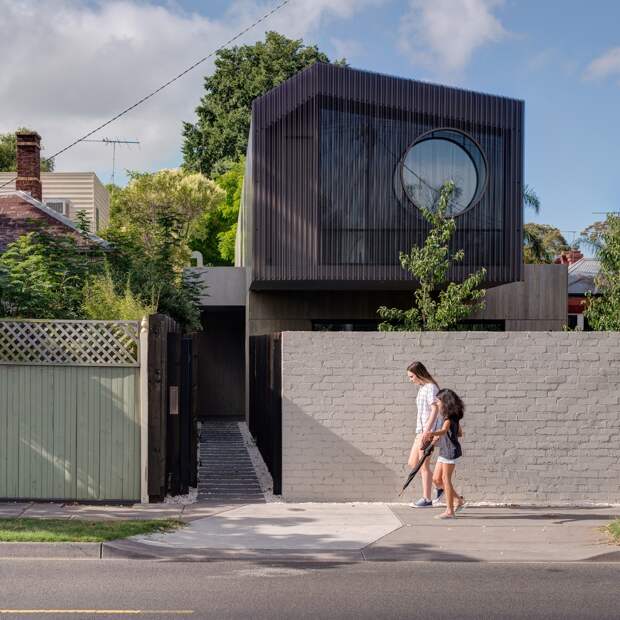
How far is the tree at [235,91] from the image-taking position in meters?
53.3

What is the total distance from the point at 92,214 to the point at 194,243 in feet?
49.5

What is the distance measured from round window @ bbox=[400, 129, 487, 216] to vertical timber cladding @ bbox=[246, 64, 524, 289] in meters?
0.15

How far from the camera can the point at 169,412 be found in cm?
1240

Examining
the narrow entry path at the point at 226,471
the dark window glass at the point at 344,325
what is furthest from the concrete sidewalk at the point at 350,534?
the dark window glass at the point at 344,325

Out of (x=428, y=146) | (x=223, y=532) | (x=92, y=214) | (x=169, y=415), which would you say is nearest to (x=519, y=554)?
(x=223, y=532)

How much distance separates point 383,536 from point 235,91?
46.8m

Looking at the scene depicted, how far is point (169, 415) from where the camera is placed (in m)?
12.4

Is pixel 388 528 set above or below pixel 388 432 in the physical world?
below

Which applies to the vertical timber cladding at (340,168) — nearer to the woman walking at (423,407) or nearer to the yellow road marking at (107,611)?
the woman walking at (423,407)

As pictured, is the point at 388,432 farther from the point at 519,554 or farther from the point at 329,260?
the point at 329,260

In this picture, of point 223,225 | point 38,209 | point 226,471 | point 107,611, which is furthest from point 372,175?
point 223,225

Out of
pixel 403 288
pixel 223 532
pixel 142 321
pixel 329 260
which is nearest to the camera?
pixel 223 532

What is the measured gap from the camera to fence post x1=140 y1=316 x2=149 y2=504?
1193cm

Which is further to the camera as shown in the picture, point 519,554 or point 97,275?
point 97,275
